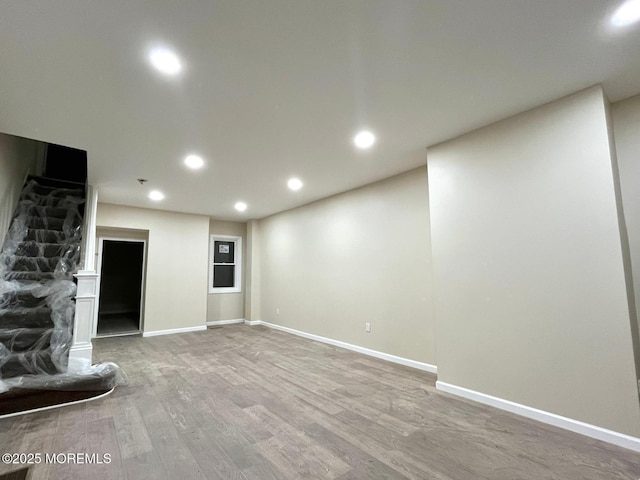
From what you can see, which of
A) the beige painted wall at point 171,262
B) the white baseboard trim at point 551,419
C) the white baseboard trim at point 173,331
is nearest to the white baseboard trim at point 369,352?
the white baseboard trim at point 551,419

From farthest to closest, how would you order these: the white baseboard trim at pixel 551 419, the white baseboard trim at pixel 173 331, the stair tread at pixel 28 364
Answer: the white baseboard trim at pixel 173 331 → the stair tread at pixel 28 364 → the white baseboard trim at pixel 551 419

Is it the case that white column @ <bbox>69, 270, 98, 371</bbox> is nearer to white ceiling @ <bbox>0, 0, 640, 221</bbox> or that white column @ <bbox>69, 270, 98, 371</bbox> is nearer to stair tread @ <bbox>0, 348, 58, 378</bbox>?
stair tread @ <bbox>0, 348, 58, 378</bbox>

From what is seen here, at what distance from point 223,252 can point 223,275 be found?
1.95 ft

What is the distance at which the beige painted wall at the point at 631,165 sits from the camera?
2299 millimetres

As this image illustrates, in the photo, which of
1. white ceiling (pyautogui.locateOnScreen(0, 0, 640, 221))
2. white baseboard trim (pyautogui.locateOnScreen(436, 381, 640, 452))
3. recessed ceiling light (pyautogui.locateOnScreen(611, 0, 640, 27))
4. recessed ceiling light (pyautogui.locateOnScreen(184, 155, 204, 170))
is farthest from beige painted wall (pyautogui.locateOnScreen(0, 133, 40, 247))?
recessed ceiling light (pyautogui.locateOnScreen(611, 0, 640, 27))

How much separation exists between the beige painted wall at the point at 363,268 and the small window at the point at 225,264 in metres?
1.51

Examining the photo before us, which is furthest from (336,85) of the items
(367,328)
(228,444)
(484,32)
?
(367,328)

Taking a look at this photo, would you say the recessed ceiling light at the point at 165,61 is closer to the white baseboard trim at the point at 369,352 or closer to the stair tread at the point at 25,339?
the stair tread at the point at 25,339

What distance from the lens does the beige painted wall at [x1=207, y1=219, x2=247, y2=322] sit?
711 cm

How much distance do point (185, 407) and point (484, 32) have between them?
3.70 metres

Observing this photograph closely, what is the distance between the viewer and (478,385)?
8.98 feet

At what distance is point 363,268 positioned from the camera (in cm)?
458

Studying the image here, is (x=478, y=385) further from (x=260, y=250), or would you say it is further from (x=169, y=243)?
(x=169, y=243)

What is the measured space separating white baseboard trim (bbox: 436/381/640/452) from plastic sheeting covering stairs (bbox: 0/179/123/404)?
367 cm
